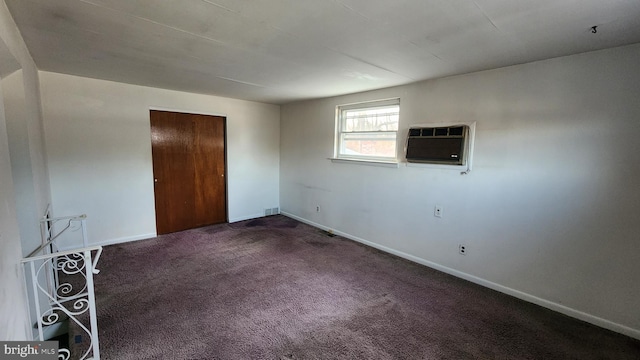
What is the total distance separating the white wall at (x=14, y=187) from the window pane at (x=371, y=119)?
3434mm

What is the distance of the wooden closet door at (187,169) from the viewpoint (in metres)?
4.07

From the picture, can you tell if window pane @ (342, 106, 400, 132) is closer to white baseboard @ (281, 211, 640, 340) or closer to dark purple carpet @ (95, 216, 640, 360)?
white baseboard @ (281, 211, 640, 340)

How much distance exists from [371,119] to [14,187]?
3627mm

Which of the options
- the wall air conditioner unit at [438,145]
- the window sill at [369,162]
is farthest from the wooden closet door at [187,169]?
the wall air conditioner unit at [438,145]

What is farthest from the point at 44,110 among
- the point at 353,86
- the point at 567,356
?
the point at 567,356

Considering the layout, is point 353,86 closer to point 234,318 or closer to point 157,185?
point 234,318

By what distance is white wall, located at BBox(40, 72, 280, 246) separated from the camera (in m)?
3.23

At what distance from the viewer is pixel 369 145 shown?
3.91 meters

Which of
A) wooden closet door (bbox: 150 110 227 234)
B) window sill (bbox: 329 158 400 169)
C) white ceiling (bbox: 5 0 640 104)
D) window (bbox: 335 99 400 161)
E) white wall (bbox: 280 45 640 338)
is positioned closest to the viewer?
white ceiling (bbox: 5 0 640 104)

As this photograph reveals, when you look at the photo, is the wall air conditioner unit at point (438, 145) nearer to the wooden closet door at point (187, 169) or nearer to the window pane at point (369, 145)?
the window pane at point (369, 145)

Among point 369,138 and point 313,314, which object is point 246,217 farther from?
point 313,314

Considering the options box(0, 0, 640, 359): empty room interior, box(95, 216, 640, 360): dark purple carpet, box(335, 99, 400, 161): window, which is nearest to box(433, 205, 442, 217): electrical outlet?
box(0, 0, 640, 359): empty room interior

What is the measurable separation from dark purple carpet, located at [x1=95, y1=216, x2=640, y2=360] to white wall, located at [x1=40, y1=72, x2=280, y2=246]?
1.97 ft

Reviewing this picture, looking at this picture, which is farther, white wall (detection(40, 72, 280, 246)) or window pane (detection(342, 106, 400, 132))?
window pane (detection(342, 106, 400, 132))
